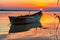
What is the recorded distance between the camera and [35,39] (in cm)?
975

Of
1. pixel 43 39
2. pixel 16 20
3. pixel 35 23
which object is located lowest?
pixel 35 23

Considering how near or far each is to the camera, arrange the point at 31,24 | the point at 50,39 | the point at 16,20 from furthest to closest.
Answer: the point at 31,24, the point at 16,20, the point at 50,39

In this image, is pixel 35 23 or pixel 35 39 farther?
pixel 35 23

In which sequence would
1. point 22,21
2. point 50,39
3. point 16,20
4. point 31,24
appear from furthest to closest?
point 31,24 < point 22,21 < point 16,20 < point 50,39

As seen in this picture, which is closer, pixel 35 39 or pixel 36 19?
pixel 35 39

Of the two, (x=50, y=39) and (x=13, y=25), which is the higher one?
(x=50, y=39)

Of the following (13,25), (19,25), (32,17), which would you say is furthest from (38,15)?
(13,25)

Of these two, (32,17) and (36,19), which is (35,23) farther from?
(32,17)

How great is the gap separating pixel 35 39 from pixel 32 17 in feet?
31.3

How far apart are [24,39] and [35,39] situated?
70 cm

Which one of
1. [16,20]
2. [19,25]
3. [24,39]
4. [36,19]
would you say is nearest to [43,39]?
[24,39]

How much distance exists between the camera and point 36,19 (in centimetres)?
2058

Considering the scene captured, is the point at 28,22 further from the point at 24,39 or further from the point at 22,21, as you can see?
the point at 24,39

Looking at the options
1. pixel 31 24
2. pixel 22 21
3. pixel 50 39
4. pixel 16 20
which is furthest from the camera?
pixel 31 24
